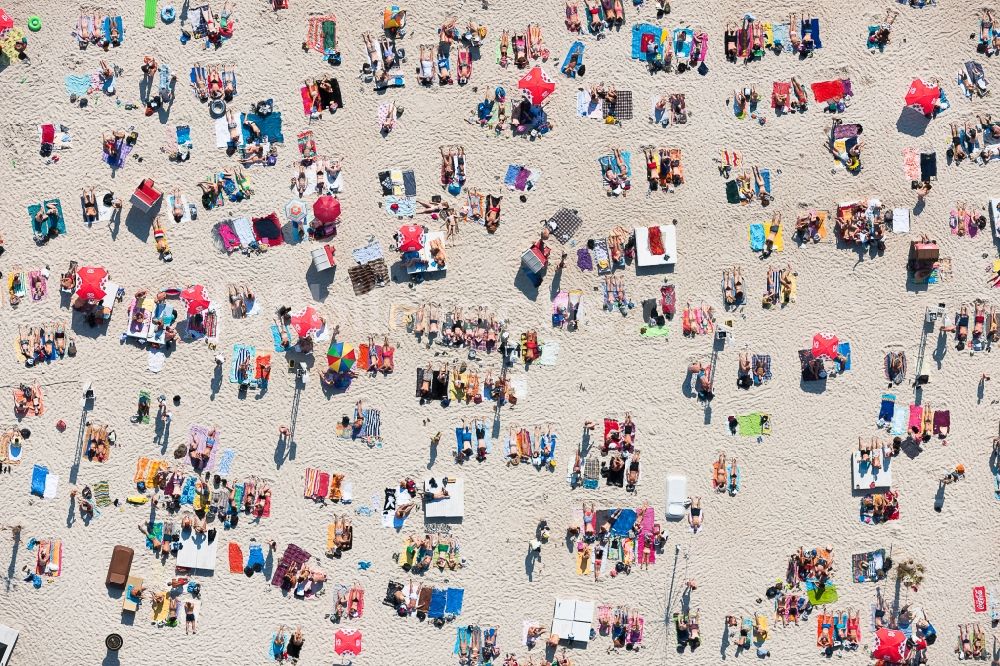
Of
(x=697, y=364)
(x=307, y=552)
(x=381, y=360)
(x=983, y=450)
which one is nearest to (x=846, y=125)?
(x=697, y=364)

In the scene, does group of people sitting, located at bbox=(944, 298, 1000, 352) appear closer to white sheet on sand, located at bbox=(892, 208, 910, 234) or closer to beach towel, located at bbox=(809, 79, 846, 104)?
white sheet on sand, located at bbox=(892, 208, 910, 234)

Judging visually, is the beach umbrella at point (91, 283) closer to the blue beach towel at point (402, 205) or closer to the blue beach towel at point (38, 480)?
the blue beach towel at point (38, 480)

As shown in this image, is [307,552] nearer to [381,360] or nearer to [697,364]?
[381,360]

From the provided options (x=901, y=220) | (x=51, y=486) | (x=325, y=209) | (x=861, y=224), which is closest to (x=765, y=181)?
(x=861, y=224)

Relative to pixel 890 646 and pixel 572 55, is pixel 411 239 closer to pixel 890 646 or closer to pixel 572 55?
pixel 572 55

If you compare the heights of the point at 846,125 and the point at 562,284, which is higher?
the point at 846,125

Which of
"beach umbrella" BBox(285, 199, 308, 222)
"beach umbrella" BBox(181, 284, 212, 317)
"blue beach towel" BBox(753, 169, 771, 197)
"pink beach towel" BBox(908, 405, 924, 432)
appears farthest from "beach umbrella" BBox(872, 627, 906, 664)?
"beach umbrella" BBox(181, 284, 212, 317)
